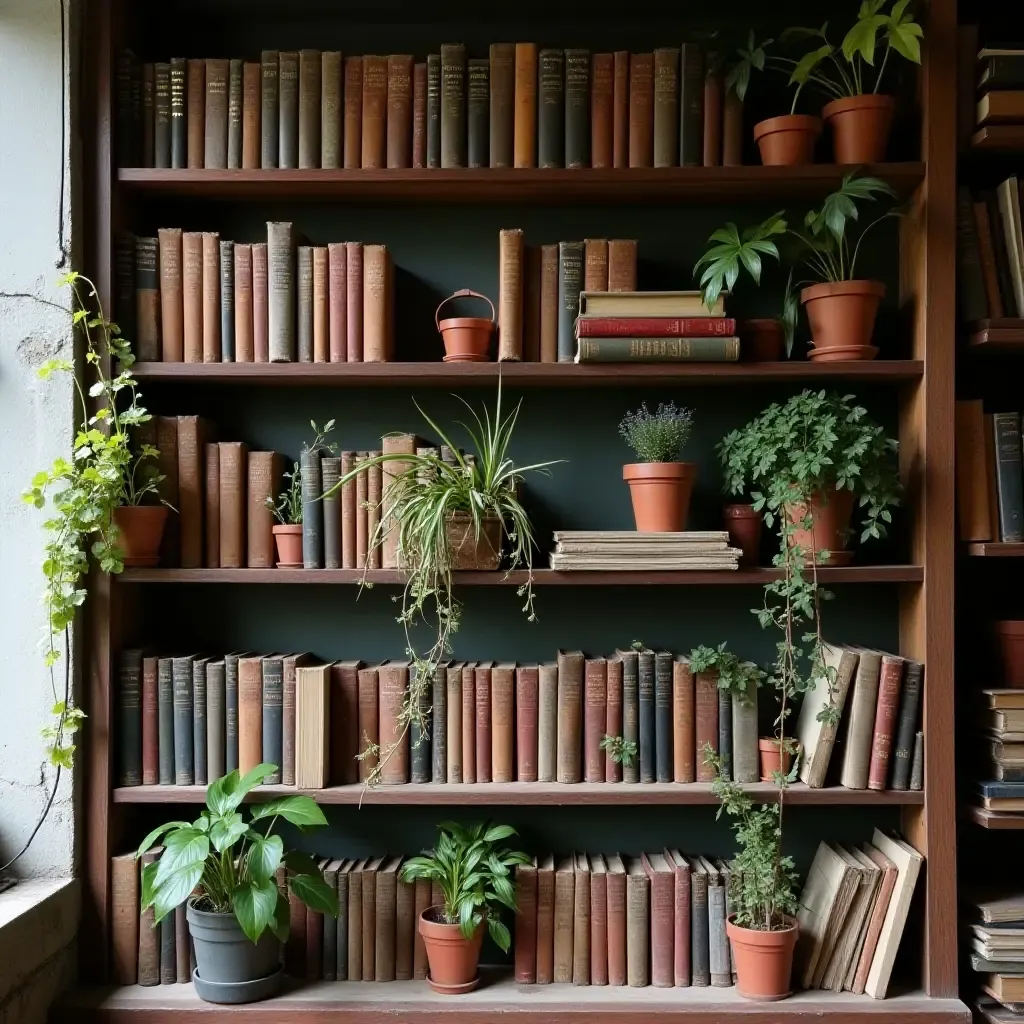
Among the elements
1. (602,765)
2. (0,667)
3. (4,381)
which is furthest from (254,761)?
(4,381)

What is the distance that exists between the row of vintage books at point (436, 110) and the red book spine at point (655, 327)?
1.18 feet

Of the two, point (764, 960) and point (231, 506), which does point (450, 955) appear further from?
point (231, 506)

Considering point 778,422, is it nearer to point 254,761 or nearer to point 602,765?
point 602,765

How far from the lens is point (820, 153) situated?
237 centimetres

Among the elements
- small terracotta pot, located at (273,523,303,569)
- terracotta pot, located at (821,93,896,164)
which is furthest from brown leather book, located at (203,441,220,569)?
terracotta pot, located at (821,93,896,164)

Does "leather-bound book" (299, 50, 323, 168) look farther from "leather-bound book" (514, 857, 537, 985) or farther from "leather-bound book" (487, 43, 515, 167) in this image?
"leather-bound book" (514, 857, 537, 985)

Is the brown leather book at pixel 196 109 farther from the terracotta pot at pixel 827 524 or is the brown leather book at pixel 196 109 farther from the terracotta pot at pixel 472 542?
the terracotta pot at pixel 827 524

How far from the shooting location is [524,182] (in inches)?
86.7

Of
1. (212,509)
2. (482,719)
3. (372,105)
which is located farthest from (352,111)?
(482,719)

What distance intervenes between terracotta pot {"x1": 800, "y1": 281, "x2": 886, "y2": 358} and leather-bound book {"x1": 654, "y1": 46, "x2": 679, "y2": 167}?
0.45 metres

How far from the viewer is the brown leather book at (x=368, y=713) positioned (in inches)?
87.4

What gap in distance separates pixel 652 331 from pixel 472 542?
24.3 inches

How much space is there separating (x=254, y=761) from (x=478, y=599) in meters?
0.65

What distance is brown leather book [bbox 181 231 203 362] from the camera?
2232 millimetres
